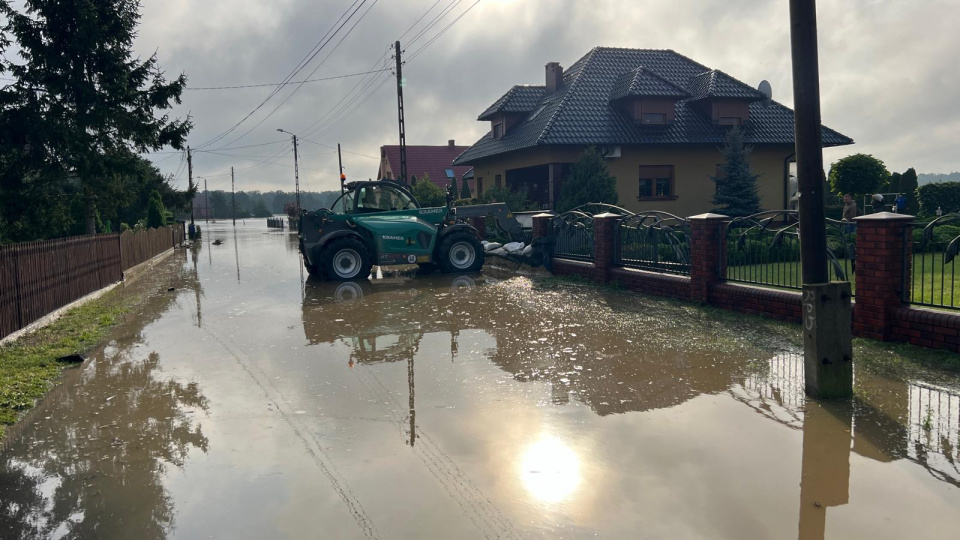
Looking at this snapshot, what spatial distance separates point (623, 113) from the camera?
2714cm

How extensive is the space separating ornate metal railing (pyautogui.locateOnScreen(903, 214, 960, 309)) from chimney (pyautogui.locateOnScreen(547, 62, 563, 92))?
670 inches

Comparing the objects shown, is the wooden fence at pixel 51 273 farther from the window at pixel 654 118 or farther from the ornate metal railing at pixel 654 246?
the window at pixel 654 118

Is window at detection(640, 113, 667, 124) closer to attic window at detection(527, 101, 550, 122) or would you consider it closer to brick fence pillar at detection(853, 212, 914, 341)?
attic window at detection(527, 101, 550, 122)

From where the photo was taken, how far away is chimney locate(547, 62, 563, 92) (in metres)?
30.9

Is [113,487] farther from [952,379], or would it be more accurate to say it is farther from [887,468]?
[952,379]

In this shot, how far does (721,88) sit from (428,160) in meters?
36.1

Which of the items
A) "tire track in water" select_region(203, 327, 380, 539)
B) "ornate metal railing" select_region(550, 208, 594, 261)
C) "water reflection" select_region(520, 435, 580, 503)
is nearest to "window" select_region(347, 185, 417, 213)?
"ornate metal railing" select_region(550, 208, 594, 261)

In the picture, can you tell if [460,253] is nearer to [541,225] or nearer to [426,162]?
[541,225]

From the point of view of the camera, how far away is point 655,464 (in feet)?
15.0

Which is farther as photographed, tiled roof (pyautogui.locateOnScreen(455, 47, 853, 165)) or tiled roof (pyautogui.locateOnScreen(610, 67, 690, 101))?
tiled roof (pyautogui.locateOnScreen(610, 67, 690, 101))

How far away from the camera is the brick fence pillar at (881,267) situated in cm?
743

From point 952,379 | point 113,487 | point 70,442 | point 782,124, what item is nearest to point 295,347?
point 70,442

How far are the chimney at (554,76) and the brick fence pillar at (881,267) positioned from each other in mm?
24632

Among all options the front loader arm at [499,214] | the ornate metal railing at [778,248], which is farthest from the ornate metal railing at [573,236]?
the ornate metal railing at [778,248]
